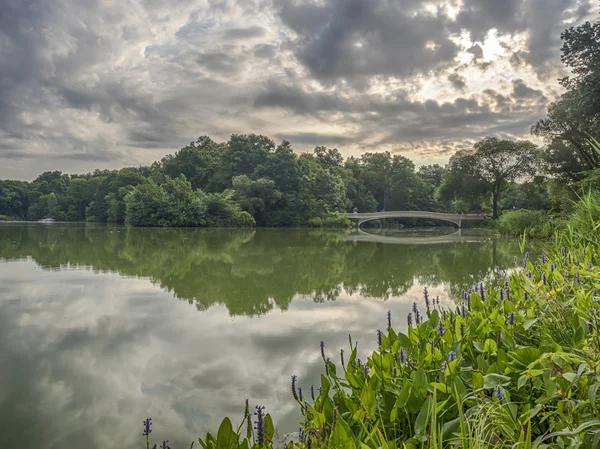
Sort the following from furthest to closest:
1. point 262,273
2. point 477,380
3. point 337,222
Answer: point 337,222 < point 262,273 < point 477,380

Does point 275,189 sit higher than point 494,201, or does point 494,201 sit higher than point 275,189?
point 275,189

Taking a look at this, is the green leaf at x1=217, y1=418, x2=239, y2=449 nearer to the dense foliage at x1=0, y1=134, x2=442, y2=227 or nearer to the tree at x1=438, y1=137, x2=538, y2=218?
the dense foliage at x1=0, y1=134, x2=442, y2=227

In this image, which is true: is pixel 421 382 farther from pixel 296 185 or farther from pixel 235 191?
pixel 296 185

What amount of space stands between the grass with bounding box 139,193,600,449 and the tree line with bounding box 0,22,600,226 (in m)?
15.3

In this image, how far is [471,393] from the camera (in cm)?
119

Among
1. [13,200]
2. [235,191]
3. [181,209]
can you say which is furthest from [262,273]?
[13,200]

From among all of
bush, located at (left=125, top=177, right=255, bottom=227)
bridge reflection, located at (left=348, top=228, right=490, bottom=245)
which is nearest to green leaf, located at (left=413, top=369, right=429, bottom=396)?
bridge reflection, located at (left=348, top=228, right=490, bottom=245)

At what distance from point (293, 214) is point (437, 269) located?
80.9 feet

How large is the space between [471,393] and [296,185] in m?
32.0

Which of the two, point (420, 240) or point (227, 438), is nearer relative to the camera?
point (227, 438)

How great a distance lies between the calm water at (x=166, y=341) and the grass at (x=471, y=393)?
23.7 inches

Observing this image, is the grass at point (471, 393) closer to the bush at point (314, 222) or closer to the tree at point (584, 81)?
the tree at point (584, 81)

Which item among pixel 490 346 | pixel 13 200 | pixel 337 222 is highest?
pixel 13 200

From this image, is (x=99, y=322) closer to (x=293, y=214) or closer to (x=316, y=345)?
(x=316, y=345)
